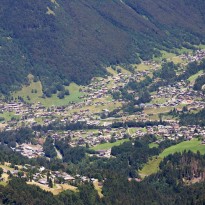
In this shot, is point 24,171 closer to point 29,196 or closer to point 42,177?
point 42,177

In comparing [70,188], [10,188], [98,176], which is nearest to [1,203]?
A: [10,188]

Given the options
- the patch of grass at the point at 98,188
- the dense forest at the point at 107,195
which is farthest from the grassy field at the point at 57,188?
the patch of grass at the point at 98,188

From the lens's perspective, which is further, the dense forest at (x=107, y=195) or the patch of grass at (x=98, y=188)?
the patch of grass at (x=98, y=188)

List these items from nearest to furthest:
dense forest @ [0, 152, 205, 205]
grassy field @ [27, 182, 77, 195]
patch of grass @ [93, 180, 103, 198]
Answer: dense forest @ [0, 152, 205, 205]
grassy field @ [27, 182, 77, 195]
patch of grass @ [93, 180, 103, 198]

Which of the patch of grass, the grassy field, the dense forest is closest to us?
the dense forest

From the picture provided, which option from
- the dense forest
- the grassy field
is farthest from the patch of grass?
the grassy field

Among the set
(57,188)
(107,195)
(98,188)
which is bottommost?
(107,195)

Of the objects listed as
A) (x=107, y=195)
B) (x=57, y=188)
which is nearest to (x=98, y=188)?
(x=107, y=195)

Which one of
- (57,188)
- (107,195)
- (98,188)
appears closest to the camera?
(57,188)

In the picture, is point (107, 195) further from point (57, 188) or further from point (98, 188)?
point (57, 188)

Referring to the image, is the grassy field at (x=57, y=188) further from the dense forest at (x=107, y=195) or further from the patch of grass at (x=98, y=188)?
the patch of grass at (x=98, y=188)

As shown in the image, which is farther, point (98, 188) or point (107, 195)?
point (98, 188)

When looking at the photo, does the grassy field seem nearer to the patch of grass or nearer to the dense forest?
the dense forest
